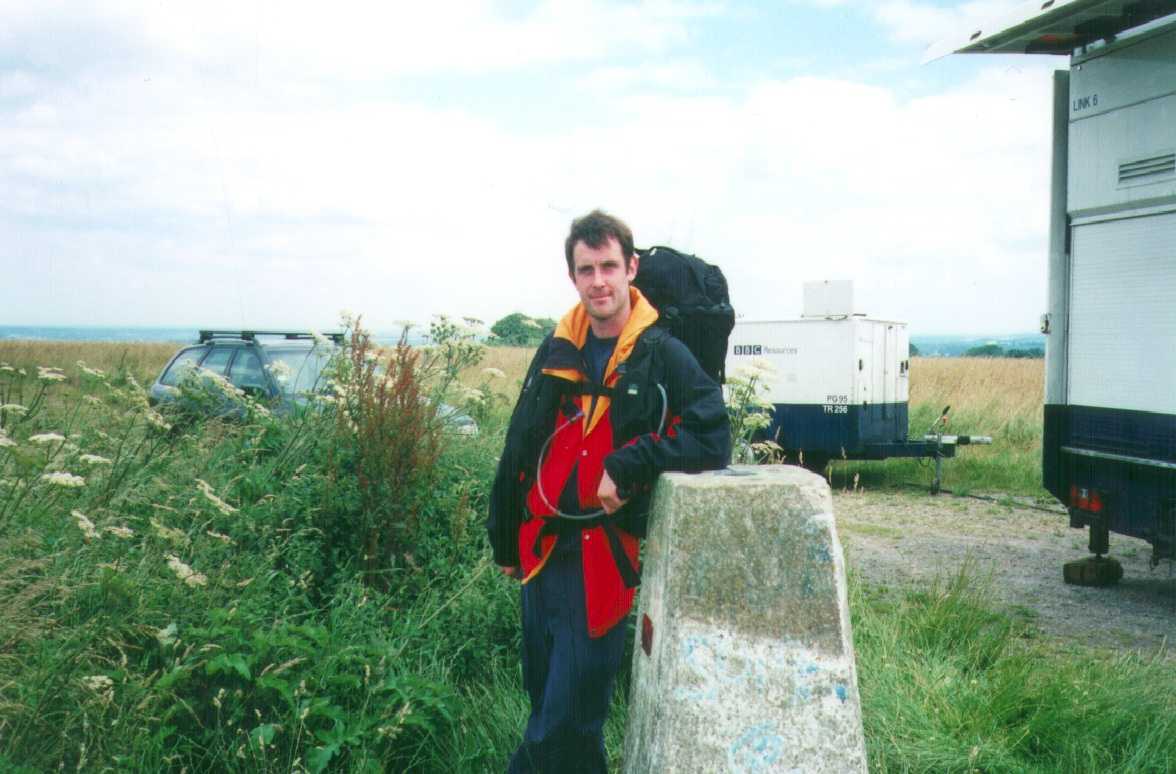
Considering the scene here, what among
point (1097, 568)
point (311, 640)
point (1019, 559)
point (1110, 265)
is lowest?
point (1019, 559)

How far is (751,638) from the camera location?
8.80 ft

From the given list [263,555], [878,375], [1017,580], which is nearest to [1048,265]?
[1017,580]

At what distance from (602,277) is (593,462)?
0.55 metres

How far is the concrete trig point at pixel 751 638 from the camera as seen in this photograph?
104 inches

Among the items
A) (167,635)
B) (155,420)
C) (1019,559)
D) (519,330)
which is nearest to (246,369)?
(519,330)

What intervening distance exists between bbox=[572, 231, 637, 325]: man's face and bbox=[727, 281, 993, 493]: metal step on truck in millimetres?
8284

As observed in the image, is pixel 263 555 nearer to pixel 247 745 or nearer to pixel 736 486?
pixel 247 745

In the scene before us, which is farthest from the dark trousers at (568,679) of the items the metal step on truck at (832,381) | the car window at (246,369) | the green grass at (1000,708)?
the metal step on truck at (832,381)

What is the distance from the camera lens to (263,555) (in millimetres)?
4297

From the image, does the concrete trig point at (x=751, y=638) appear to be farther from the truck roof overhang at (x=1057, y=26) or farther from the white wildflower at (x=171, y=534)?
the truck roof overhang at (x=1057, y=26)

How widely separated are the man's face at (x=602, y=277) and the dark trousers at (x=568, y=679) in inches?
27.5

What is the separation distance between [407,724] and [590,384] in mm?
1447

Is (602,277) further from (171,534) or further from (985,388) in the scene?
(985,388)

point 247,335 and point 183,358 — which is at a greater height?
point 247,335
